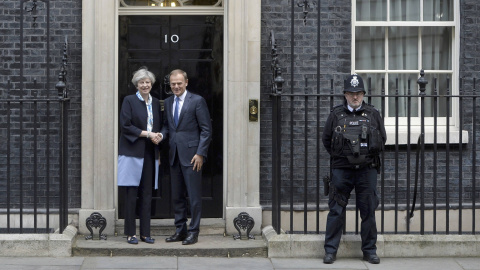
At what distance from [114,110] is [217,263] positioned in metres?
2.07

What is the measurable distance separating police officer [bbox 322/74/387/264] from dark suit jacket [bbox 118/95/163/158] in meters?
1.85

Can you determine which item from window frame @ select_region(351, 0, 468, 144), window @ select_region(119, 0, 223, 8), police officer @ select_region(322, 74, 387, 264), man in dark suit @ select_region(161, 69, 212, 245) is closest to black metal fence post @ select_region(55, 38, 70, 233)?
man in dark suit @ select_region(161, 69, 212, 245)

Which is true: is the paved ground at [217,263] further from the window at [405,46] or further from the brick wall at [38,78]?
the window at [405,46]

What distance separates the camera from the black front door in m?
10.2

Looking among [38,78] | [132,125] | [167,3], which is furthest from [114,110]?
[167,3]

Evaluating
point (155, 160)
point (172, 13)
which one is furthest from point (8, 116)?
point (172, 13)

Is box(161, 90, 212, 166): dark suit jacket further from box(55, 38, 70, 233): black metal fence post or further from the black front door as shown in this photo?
box(55, 38, 70, 233): black metal fence post

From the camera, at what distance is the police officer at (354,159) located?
862 centimetres

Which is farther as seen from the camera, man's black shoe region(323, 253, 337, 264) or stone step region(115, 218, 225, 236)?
stone step region(115, 218, 225, 236)

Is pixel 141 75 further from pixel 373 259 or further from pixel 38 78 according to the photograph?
pixel 373 259

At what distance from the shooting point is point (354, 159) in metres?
8.62

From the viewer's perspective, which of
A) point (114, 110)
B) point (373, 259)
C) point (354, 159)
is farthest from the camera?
point (114, 110)

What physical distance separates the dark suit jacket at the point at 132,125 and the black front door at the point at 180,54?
739mm

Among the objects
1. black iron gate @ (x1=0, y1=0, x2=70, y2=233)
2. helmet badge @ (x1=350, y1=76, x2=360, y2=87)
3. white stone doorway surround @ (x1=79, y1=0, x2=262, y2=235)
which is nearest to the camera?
helmet badge @ (x1=350, y1=76, x2=360, y2=87)
